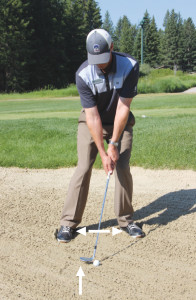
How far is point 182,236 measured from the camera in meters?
3.69

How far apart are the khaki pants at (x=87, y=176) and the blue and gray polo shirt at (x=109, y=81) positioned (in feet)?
1.22

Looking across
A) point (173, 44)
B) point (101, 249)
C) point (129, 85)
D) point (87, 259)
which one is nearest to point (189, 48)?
point (173, 44)

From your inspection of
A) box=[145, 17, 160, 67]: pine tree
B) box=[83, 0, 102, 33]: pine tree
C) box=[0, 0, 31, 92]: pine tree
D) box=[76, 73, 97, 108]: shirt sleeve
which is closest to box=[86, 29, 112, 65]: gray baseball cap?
box=[76, 73, 97, 108]: shirt sleeve

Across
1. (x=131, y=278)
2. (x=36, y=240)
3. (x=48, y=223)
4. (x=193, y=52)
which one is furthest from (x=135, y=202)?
(x=193, y=52)

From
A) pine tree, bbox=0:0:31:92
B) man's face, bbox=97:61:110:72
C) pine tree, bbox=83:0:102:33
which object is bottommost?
man's face, bbox=97:61:110:72

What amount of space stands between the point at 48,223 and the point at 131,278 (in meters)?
1.46

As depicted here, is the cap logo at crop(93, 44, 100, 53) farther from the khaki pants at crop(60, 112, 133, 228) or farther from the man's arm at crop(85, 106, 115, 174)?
the khaki pants at crop(60, 112, 133, 228)

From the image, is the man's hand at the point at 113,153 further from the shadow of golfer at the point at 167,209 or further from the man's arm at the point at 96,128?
the shadow of golfer at the point at 167,209

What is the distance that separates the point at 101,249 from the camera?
343 centimetres

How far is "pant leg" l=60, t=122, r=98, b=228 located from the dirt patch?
0.77 ft

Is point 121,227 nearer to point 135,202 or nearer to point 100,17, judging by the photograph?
point 135,202

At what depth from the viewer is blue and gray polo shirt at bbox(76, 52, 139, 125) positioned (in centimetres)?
330

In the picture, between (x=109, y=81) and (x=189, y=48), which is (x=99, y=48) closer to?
(x=109, y=81)

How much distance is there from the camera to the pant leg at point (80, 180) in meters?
3.62
